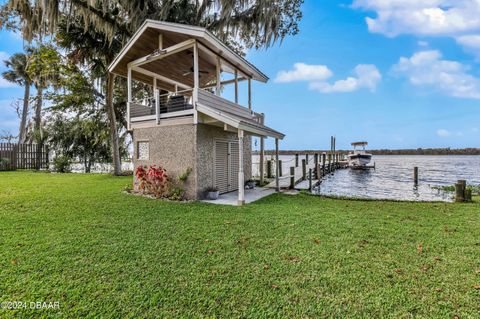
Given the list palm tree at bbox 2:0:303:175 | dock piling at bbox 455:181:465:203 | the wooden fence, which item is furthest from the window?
the wooden fence

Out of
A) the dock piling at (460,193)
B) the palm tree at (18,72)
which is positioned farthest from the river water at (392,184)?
the palm tree at (18,72)

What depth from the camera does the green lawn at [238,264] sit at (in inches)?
106

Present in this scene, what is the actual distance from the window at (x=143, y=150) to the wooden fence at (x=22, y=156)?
626 inches

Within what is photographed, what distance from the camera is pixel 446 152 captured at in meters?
69.8

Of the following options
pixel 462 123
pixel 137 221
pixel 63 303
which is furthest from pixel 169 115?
pixel 462 123

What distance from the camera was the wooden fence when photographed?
19.0 m

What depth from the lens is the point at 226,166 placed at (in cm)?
992

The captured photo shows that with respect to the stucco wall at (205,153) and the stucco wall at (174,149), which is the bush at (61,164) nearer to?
the stucco wall at (174,149)

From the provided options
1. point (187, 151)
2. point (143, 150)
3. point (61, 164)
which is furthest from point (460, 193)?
point (61, 164)

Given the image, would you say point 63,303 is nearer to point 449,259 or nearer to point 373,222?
point 449,259

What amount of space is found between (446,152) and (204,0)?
83.0 m

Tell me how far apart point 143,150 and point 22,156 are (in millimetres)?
16865

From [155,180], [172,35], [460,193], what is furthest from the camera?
[172,35]

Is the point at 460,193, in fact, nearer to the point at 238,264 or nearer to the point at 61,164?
the point at 238,264
